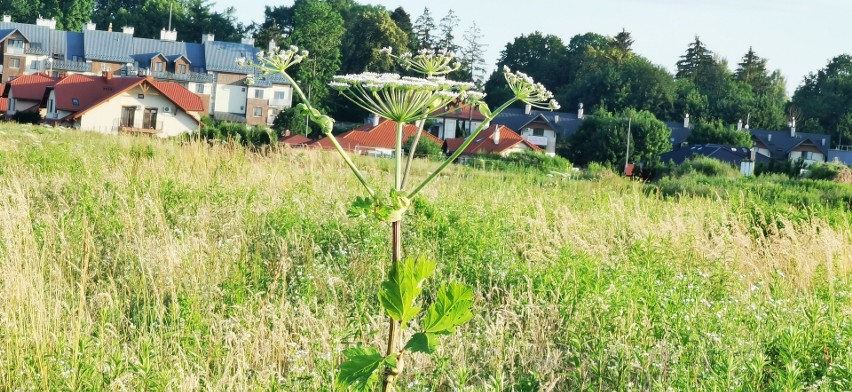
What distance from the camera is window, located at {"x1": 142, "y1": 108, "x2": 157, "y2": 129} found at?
2334 inches

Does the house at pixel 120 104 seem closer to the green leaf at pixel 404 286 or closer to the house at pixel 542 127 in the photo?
the house at pixel 542 127

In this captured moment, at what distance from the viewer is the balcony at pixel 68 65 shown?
85.1m

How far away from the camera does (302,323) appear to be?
5352mm

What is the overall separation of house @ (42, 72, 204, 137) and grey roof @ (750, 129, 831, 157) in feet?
163

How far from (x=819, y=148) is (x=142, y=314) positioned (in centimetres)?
8483

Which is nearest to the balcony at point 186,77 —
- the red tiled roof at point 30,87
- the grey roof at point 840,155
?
the red tiled roof at point 30,87

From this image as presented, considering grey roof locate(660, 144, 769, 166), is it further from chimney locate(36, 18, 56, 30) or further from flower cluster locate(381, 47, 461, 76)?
flower cluster locate(381, 47, 461, 76)

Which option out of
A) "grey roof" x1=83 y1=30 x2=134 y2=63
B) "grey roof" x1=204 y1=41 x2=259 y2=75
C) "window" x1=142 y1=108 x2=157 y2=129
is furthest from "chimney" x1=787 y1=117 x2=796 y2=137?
"grey roof" x1=83 y1=30 x2=134 y2=63

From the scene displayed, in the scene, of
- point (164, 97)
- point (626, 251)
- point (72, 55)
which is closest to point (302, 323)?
point (626, 251)

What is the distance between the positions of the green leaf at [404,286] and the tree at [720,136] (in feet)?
257

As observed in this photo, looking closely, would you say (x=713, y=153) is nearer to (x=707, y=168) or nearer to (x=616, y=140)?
(x=616, y=140)

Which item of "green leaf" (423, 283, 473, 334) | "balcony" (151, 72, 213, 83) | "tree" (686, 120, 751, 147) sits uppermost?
"balcony" (151, 72, 213, 83)

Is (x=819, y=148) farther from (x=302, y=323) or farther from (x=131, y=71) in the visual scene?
(x=302, y=323)

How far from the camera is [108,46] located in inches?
3361
